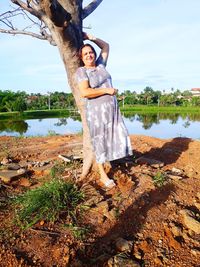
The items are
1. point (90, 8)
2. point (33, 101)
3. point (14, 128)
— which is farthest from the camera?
point (33, 101)

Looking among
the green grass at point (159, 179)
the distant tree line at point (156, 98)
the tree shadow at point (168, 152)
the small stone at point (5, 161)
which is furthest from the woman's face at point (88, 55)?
the distant tree line at point (156, 98)

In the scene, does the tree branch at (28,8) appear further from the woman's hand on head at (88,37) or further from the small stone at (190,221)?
the small stone at (190,221)

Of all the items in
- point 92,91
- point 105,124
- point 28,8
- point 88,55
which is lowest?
point 105,124

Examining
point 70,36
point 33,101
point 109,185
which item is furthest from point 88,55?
point 33,101

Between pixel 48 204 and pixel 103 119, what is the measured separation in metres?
1.17

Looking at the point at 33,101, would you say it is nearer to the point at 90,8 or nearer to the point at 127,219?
the point at 90,8

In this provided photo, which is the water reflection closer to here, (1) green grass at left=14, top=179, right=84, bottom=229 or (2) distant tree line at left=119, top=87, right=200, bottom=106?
(1) green grass at left=14, top=179, right=84, bottom=229

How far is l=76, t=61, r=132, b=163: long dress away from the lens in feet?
12.6

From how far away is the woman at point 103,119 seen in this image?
380 cm

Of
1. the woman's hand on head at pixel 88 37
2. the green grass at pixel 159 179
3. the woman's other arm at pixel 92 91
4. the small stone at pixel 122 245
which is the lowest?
the small stone at pixel 122 245

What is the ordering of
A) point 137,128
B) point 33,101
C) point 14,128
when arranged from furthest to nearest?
point 33,101, point 14,128, point 137,128

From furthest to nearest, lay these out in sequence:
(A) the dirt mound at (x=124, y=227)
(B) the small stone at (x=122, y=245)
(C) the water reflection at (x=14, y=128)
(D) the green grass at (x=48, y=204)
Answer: (C) the water reflection at (x=14, y=128)
(D) the green grass at (x=48, y=204)
(B) the small stone at (x=122, y=245)
(A) the dirt mound at (x=124, y=227)

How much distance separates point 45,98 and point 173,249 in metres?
66.7

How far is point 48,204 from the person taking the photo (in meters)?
3.25
